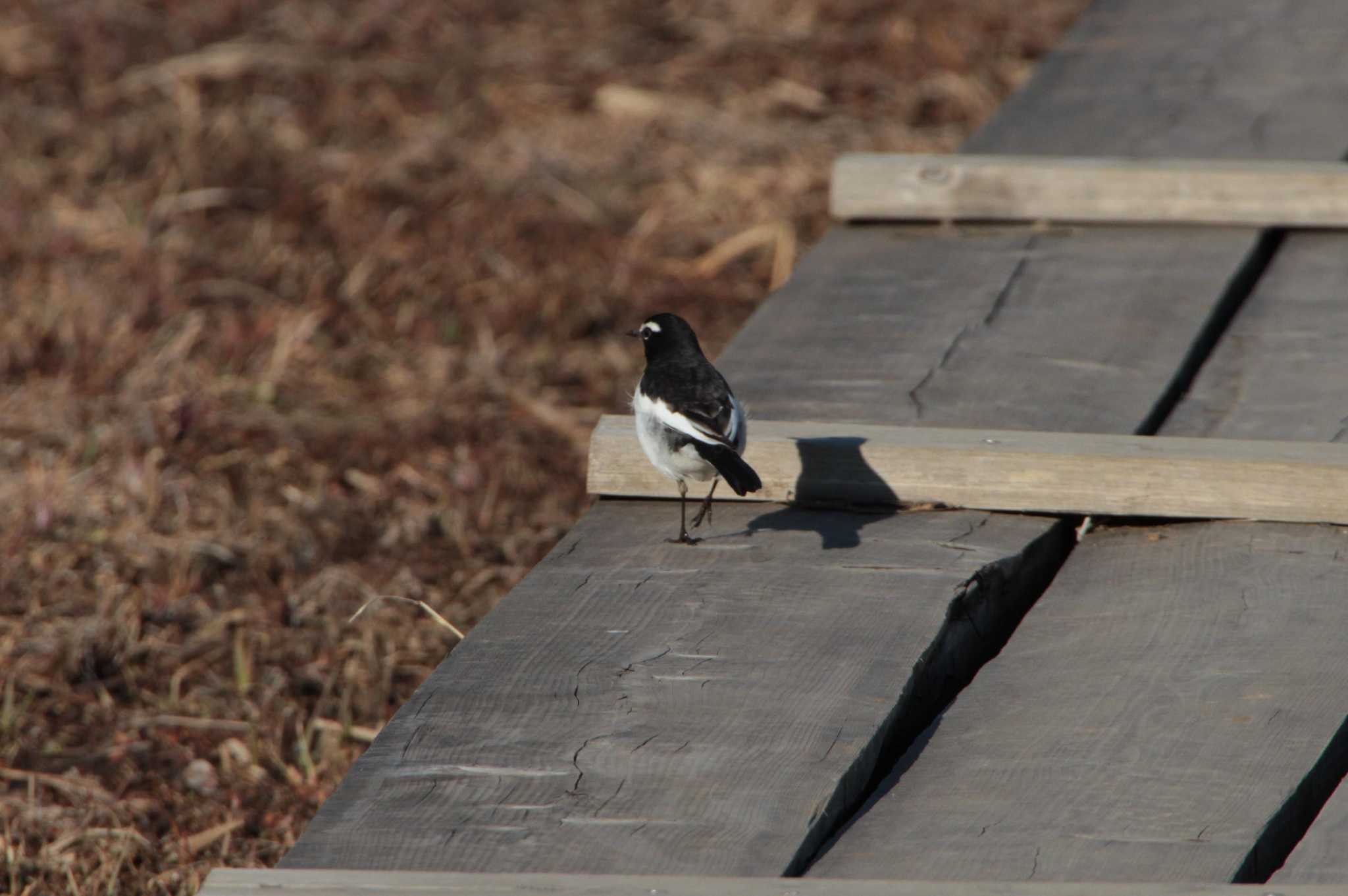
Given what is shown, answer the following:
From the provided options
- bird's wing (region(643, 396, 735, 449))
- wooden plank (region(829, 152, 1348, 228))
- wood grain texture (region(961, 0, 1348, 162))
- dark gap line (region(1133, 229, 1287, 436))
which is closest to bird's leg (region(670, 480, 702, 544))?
bird's wing (region(643, 396, 735, 449))

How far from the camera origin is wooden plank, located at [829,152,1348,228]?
4395 mm

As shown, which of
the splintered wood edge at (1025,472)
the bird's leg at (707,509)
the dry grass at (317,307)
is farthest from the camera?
the dry grass at (317,307)

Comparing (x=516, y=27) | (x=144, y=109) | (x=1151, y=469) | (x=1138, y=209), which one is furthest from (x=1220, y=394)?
(x=516, y=27)

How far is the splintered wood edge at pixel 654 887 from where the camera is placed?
6.48 ft

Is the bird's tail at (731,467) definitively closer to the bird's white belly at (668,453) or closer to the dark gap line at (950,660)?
the bird's white belly at (668,453)

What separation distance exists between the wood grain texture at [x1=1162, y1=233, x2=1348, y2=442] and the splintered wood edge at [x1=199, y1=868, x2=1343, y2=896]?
1.47 m

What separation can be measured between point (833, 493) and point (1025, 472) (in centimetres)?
32

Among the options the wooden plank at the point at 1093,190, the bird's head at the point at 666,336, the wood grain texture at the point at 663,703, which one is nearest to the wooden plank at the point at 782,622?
the wood grain texture at the point at 663,703

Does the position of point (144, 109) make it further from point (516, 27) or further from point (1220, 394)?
point (1220, 394)

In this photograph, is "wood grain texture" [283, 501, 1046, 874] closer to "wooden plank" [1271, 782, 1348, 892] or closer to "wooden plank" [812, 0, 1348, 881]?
"wooden plank" [812, 0, 1348, 881]

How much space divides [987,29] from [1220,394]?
244 inches

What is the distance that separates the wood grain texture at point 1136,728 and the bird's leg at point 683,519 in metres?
0.57

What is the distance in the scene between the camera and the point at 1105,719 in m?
2.38

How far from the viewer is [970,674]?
2805 mm
